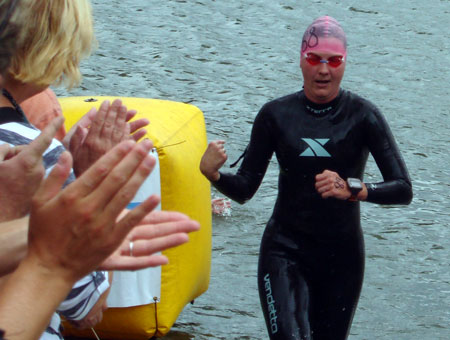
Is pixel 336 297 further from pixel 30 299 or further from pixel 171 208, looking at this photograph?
pixel 30 299

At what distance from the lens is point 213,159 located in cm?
407

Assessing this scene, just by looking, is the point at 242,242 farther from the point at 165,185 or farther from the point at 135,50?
the point at 135,50

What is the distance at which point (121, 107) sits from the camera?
2.92 meters

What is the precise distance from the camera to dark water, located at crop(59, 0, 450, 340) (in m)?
6.29

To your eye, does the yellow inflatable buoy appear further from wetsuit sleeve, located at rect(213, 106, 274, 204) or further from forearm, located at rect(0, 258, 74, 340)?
forearm, located at rect(0, 258, 74, 340)

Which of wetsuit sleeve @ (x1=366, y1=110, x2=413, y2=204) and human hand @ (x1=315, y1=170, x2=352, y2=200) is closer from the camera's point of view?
human hand @ (x1=315, y1=170, x2=352, y2=200)

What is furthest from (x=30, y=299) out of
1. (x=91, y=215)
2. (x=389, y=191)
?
(x=389, y=191)

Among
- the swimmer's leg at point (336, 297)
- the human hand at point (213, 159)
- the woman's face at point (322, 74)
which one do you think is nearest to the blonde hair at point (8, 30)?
the human hand at point (213, 159)

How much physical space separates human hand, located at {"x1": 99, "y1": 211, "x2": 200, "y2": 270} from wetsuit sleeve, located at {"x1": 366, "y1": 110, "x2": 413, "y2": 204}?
2171 mm

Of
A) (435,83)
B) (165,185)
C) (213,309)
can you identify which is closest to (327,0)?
(435,83)

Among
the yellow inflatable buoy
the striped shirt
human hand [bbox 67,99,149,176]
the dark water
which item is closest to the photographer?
the striped shirt

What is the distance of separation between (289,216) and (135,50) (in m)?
9.48

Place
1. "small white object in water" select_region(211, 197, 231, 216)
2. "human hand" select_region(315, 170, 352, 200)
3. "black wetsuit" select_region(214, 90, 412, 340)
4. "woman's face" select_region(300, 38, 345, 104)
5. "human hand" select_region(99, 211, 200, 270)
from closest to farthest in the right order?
"human hand" select_region(99, 211, 200, 270) < "human hand" select_region(315, 170, 352, 200) < "black wetsuit" select_region(214, 90, 412, 340) < "woman's face" select_region(300, 38, 345, 104) < "small white object in water" select_region(211, 197, 231, 216)

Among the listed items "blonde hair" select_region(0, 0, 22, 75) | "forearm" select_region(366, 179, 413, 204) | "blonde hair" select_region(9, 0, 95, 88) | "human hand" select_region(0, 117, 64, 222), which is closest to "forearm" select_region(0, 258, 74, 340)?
"human hand" select_region(0, 117, 64, 222)
